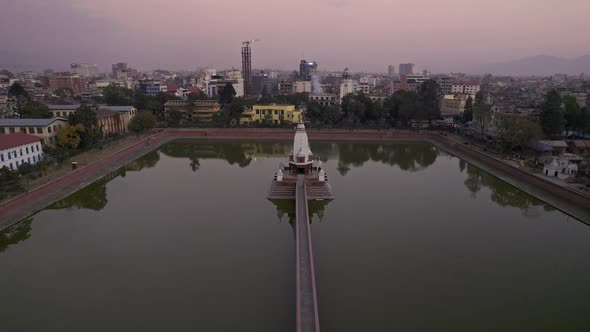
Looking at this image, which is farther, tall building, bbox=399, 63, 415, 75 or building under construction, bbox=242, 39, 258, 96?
tall building, bbox=399, 63, 415, 75

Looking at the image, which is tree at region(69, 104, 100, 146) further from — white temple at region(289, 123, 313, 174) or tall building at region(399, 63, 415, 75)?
tall building at region(399, 63, 415, 75)

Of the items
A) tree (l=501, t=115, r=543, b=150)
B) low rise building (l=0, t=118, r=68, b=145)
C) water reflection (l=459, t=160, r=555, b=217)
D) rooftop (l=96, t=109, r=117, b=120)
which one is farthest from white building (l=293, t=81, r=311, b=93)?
low rise building (l=0, t=118, r=68, b=145)

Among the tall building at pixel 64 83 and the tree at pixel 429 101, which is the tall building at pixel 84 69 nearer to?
the tall building at pixel 64 83

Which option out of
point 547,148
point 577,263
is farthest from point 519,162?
point 577,263

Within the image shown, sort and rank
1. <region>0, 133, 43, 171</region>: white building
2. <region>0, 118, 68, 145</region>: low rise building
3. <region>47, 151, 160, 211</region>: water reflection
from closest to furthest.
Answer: <region>47, 151, 160, 211</region>: water reflection, <region>0, 133, 43, 171</region>: white building, <region>0, 118, 68, 145</region>: low rise building

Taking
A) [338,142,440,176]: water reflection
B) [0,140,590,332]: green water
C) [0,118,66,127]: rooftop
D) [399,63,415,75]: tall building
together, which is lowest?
[0,140,590,332]: green water

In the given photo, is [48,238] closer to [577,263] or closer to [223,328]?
[223,328]

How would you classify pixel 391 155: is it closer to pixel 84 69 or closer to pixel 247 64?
pixel 247 64

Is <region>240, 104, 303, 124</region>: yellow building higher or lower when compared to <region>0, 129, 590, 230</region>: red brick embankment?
higher
